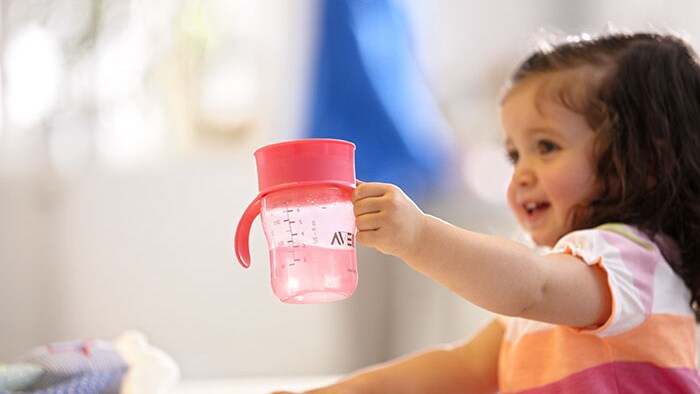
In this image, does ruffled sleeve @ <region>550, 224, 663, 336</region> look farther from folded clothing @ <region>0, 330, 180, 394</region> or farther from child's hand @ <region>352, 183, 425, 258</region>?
folded clothing @ <region>0, 330, 180, 394</region>

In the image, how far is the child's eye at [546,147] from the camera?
1.16 metres

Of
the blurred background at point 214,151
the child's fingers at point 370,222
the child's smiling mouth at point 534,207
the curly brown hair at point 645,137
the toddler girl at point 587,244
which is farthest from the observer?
the blurred background at point 214,151

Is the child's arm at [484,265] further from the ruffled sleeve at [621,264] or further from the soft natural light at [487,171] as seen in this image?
the soft natural light at [487,171]

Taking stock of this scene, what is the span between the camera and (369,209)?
2.63 ft

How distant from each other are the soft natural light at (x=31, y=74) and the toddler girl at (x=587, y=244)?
1573mm

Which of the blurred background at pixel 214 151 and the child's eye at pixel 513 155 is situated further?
the blurred background at pixel 214 151

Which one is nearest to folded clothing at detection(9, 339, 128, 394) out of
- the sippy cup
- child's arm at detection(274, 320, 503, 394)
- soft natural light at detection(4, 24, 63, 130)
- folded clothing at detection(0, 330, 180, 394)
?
folded clothing at detection(0, 330, 180, 394)

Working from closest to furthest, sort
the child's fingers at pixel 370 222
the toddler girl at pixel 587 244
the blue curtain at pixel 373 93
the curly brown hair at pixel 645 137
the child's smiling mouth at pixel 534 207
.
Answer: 1. the child's fingers at pixel 370 222
2. the toddler girl at pixel 587 244
3. the curly brown hair at pixel 645 137
4. the child's smiling mouth at pixel 534 207
5. the blue curtain at pixel 373 93

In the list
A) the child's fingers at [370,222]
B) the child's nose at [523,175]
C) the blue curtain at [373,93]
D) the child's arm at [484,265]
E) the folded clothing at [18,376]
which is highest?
the blue curtain at [373,93]

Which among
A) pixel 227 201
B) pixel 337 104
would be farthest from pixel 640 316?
pixel 227 201

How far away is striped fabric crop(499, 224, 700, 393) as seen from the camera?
970 mm

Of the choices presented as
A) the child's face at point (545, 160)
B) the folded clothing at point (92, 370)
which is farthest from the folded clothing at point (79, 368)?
the child's face at point (545, 160)

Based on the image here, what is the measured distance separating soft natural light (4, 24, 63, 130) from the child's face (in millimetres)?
1580

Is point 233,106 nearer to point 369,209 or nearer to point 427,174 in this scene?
point 427,174
